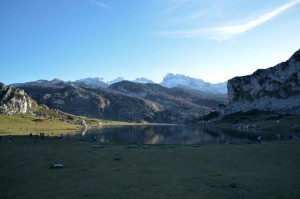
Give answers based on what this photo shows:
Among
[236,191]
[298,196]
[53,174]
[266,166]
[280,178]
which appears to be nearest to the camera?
[298,196]

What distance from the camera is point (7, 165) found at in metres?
44.3

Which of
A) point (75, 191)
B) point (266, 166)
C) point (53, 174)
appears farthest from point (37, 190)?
point (266, 166)

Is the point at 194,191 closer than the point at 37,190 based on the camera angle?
Yes

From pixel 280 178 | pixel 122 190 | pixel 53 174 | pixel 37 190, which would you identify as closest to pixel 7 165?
pixel 53 174

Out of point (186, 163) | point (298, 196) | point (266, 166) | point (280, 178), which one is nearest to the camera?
point (298, 196)

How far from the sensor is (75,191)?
92.1 feet

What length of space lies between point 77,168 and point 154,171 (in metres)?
12.0

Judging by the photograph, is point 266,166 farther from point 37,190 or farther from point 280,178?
point 37,190

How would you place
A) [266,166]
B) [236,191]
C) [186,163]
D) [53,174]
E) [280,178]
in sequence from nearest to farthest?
Answer: [236,191], [280,178], [53,174], [266,166], [186,163]

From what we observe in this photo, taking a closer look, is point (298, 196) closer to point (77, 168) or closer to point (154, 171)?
point (154, 171)

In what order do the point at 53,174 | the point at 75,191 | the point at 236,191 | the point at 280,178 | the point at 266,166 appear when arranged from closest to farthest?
the point at 236,191 → the point at 75,191 → the point at 280,178 → the point at 53,174 → the point at 266,166

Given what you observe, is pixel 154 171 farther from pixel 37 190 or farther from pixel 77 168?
pixel 37 190

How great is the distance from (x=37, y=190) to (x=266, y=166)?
99.9ft

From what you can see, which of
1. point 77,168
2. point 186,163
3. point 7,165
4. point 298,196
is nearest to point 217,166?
point 186,163
